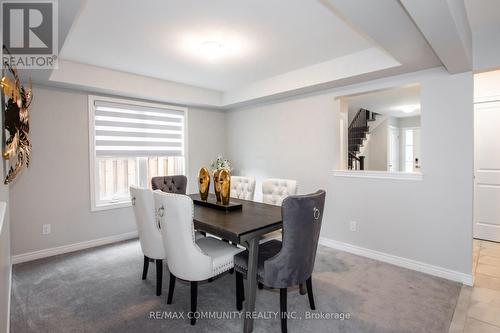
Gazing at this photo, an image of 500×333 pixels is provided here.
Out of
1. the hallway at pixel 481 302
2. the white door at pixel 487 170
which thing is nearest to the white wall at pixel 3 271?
the hallway at pixel 481 302

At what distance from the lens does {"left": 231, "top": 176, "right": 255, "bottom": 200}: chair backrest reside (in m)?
3.53

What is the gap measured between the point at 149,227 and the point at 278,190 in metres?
1.44

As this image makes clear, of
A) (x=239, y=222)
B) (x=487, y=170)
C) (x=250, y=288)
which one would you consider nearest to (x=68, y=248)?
(x=239, y=222)

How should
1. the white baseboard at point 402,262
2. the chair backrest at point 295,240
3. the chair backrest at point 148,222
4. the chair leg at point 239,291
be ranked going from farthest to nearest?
the white baseboard at point 402,262 < the chair backrest at point 148,222 < the chair leg at point 239,291 < the chair backrest at point 295,240

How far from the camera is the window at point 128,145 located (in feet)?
12.7

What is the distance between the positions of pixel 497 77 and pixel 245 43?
12.0 feet

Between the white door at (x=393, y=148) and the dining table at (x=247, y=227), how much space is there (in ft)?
20.7

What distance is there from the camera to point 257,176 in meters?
4.85

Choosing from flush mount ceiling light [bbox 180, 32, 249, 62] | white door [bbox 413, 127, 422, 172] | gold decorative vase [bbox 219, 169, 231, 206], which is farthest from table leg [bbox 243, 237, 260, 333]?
white door [bbox 413, 127, 422, 172]

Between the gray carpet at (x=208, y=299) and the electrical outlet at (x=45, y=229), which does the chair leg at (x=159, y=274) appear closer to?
the gray carpet at (x=208, y=299)

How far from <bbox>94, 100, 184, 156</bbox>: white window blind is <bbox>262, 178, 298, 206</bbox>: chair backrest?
2165 mm

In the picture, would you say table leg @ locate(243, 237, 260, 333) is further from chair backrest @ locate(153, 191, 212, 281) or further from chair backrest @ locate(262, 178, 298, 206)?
chair backrest @ locate(262, 178, 298, 206)

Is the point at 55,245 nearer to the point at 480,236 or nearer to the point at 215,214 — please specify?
the point at 215,214

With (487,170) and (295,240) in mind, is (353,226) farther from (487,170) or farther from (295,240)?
(487,170)
